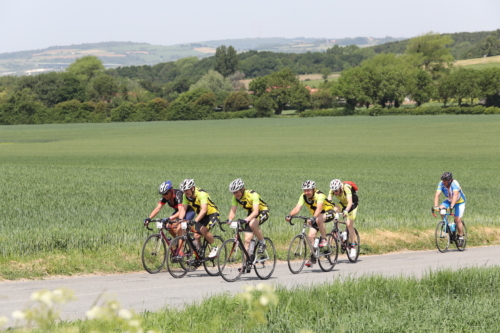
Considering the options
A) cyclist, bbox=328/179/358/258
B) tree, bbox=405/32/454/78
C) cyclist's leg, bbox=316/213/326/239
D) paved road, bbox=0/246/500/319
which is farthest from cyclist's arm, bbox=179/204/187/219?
tree, bbox=405/32/454/78

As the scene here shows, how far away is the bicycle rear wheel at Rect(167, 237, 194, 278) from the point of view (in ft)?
43.3

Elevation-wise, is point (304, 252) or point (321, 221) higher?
point (321, 221)

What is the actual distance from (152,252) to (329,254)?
3.88 m

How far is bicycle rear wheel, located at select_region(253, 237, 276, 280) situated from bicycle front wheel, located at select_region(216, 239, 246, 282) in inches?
11.2

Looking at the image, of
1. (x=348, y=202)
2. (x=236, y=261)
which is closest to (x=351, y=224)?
(x=348, y=202)

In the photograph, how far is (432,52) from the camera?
16338 centimetres

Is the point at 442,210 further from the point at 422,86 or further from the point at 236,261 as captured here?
the point at 422,86

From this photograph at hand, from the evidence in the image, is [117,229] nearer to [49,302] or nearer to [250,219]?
[250,219]

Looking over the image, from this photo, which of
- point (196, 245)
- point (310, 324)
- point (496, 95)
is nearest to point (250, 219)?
point (196, 245)

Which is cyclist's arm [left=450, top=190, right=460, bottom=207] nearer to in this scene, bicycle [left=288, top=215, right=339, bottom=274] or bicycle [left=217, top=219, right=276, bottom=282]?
bicycle [left=288, top=215, right=339, bottom=274]

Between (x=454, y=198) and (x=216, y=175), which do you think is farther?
(x=216, y=175)

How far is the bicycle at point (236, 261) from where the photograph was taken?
12.8 metres

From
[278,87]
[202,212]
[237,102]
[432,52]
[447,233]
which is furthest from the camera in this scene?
[432,52]

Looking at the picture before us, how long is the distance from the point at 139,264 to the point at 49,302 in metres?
11.3
